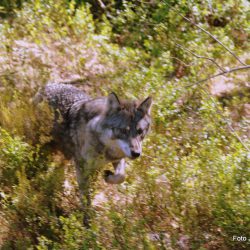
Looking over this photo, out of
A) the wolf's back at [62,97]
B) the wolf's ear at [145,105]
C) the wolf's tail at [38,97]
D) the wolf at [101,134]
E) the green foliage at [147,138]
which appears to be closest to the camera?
the green foliage at [147,138]

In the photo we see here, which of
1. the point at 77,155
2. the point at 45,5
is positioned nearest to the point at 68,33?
the point at 45,5

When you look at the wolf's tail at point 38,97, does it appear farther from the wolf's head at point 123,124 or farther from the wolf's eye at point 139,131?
the wolf's eye at point 139,131

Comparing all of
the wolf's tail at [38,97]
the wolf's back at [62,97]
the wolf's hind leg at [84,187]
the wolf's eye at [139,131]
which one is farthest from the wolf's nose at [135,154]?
the wolf's tail at [38,97]

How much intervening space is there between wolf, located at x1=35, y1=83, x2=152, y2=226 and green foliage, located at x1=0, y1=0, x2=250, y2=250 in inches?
6.9

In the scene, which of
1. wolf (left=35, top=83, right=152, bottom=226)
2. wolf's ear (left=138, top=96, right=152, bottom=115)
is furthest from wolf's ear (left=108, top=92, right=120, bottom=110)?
wolf's ear (left=138, top=96, right=152, bottom=115)

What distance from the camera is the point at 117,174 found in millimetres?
5727

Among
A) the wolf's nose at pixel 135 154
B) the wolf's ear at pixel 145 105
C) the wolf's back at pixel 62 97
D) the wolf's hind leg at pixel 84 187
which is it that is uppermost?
the wolf's ear at pixel 145 105

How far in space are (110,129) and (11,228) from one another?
53.9 inches

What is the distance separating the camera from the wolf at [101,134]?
5617 mm

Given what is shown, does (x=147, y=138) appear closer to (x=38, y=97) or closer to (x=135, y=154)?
(x=135, y=154)

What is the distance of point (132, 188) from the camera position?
5.27 meters

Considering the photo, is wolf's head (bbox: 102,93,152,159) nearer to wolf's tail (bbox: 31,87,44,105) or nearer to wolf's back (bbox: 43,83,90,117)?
wolf's back (bbox: 43,83,90,117)

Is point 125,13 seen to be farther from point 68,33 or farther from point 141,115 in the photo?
point 141,115

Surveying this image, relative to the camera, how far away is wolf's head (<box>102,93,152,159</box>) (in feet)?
18.5
